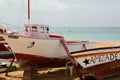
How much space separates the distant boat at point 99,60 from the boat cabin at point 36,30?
3084mm

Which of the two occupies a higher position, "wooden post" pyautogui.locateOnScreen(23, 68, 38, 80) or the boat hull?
the boat hull

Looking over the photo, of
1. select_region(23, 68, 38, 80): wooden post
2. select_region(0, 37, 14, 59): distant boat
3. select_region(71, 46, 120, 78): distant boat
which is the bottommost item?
select_region(23, 68, 38, 80): wooden post

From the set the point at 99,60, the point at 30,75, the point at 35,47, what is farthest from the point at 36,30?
the point at 99,60

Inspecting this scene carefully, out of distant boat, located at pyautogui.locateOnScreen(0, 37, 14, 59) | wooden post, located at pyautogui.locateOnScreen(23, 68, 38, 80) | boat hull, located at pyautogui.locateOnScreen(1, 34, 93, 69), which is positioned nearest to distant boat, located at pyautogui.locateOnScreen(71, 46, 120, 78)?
boat hull, located at pyautogui.locateOnScreen(1, 34, 93, 69)

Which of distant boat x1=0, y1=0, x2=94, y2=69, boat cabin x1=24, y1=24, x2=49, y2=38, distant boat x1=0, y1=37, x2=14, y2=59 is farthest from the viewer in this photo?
distant boat x1=0, y1=37, x2=14, y2=59

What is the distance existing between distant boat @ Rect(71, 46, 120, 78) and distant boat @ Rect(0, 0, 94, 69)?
196 centimetres

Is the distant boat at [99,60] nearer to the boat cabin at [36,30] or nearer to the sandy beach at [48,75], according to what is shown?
the sandy beach at [48,75]

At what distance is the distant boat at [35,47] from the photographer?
16984 mm

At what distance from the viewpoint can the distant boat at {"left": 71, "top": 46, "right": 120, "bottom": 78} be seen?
52.5ft

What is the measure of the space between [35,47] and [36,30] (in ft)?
5.27

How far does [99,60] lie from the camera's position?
16.4 metres

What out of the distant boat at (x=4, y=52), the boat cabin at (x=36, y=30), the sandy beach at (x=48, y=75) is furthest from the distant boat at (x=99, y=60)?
the distant boat at (x=4, y=52)

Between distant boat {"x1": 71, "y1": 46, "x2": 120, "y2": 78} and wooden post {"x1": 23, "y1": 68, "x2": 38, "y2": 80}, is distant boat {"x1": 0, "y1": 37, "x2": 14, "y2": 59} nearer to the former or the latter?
wooden post {"x1": 23, "y1": 68, "x2": 38, "y2": 80}

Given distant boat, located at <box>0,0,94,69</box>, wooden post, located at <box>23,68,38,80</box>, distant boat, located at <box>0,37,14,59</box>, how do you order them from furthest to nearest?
distant boat, located at <box>0,37,14,59</box> < wooden post, located at <box>23,68,38,80</box> < distant boat, located at <box>0,0,94,69</box>
